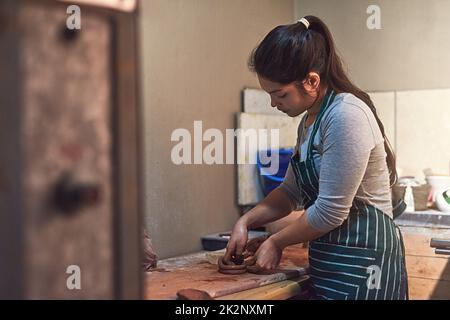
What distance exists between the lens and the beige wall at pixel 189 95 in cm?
210

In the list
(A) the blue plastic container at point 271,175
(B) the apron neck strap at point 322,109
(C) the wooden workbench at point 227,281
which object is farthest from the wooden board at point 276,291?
(A) the blue plastic container at point 271,175

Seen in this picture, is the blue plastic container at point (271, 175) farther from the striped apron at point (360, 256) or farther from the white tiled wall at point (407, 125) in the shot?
the striped apron at point (360, 256)

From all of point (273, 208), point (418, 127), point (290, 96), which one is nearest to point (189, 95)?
point (273, 208)

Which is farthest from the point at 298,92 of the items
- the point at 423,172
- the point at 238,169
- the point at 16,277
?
the point at 423,172

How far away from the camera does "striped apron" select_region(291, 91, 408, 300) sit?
1.37m

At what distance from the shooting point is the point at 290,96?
1425 millimetres

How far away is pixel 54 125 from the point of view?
0.67m

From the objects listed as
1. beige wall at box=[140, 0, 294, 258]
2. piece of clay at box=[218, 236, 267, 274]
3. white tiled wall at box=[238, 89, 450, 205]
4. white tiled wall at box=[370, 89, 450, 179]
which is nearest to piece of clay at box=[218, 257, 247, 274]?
piece of clay at box=[218, 236, 267, 274]

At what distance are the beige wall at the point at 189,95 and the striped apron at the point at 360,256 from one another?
0.85 m

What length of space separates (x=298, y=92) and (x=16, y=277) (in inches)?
36.9

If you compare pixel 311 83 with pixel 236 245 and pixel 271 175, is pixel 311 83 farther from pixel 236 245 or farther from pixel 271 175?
pixel 271 175

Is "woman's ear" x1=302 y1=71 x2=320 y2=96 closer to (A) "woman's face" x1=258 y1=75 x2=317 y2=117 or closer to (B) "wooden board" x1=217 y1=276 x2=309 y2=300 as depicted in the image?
(A) "woman's face" x1=258 y1=75 x2=317 y2=117

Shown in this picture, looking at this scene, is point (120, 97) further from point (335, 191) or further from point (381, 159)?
point (381, 159)

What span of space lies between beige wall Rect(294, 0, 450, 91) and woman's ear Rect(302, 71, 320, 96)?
1429 millimetres
